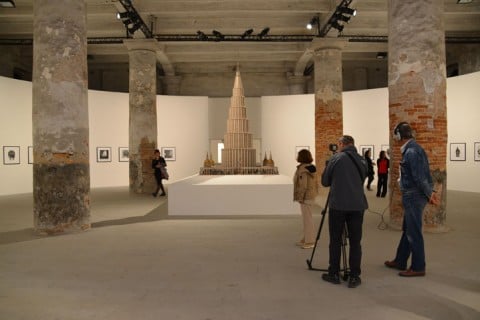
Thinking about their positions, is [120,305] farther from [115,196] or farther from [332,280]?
[115,196]

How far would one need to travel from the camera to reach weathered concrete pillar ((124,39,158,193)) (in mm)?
16453

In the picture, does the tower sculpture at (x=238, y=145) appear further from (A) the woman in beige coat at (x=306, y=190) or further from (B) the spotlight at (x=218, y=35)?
(A) the woman in beige coat at (x=306, y=190)

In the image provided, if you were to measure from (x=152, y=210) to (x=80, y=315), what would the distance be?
25.9 ft

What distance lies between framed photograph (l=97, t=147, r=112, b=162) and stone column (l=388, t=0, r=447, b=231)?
618 inches

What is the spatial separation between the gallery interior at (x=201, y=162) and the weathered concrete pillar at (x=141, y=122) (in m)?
0.05

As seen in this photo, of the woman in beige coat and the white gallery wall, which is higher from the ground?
the white gallery wall

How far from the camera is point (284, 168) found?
76.4ft

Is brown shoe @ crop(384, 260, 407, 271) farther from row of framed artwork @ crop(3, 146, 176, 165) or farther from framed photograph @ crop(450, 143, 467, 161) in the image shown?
row of framed artwork @ crop(3, 146, 176, 165)

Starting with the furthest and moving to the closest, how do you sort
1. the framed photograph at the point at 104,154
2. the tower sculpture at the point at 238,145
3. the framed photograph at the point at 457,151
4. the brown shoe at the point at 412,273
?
the framed photograph at the point at 104,154 < the tower sculpture at the point at 238,145 < the framed photograph at the point at 457,151 < the brown shoe at the point at 412,273

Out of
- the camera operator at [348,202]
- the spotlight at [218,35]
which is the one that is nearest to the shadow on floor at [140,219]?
the camera operator at [348,202]

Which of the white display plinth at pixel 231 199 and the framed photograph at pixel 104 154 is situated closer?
the white display plinth at pixel 231 199

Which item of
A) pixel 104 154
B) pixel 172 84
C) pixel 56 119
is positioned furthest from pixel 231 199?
pixel 172 84

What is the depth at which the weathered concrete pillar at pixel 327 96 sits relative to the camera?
16141 millimetres

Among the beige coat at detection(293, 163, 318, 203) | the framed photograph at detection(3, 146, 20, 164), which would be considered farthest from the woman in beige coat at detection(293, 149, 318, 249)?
the framed photograph at detection(3, 146, 20, 164)
